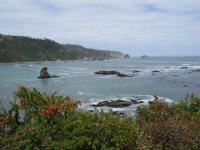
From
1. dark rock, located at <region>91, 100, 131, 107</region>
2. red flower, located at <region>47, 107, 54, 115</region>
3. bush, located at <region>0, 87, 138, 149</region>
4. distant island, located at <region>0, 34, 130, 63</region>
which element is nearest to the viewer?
bush, located at <region>0, 87, 138, 149</region>

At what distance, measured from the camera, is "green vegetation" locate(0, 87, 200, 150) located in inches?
367

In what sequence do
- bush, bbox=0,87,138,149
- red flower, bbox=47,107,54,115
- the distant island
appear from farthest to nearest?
1. the distant island
2. red flower, bbox=47,107,54,115
3. bush, bbox=0,87,138,149

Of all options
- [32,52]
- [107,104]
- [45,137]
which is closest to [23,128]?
[45,137]

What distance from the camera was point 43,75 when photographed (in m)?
75.2

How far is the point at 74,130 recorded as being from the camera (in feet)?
31.5

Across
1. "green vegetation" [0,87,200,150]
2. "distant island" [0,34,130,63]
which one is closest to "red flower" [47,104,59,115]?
"green vegetation" [0,87,200,150]

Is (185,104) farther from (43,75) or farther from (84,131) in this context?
(43,75)

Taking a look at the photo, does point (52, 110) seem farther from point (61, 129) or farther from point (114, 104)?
point (114, 104)

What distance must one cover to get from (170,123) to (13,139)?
14.7 feet

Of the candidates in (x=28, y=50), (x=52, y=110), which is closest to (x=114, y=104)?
(x=52, y=110)

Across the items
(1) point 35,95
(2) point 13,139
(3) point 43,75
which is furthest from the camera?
(3) point 43,75

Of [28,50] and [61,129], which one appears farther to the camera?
[28,50]

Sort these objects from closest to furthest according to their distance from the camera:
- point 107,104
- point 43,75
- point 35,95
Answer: point 35,95
point 107,104
point 43,75

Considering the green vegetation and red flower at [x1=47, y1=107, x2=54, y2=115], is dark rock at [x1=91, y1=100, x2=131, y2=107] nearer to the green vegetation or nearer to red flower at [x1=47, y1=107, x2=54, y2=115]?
the green vegetation
